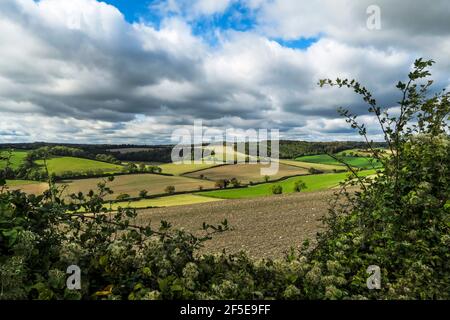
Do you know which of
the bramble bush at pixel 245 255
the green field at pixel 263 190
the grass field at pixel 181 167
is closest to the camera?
the bramble bush at pixel 245 255

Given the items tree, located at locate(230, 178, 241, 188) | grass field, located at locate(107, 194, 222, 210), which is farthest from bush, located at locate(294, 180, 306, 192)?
grass field, located at locate(107, 194, 222, 210)

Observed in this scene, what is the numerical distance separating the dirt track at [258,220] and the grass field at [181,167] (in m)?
31.4

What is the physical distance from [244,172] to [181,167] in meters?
13.9

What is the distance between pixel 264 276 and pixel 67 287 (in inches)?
66.5

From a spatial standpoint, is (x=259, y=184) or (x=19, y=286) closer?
(x=19, y=286)

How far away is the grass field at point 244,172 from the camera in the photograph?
5697cm

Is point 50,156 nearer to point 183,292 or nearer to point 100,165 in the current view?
point 183,292

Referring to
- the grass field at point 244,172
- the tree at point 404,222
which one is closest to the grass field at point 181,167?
the grass field at point 244,172

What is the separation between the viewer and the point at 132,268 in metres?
3.20

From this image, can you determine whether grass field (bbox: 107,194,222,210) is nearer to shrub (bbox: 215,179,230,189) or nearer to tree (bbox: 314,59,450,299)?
shrub (bbox: 215,179,230,189)

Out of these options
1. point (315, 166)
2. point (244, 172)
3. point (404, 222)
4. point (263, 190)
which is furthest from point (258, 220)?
point (315, 166)

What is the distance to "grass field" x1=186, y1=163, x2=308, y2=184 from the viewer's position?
5697 centimetres

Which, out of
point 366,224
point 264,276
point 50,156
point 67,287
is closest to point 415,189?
point 366,224

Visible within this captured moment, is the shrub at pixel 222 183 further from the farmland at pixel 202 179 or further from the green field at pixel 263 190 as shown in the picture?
the green field at pixel 263 190
